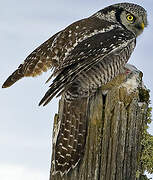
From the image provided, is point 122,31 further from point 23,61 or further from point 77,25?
point 23,61

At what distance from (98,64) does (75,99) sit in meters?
0.62

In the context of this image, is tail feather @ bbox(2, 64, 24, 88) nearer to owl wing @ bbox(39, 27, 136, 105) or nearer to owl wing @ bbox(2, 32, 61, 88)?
owl wing @ bbox(2, 32, 61, 88)

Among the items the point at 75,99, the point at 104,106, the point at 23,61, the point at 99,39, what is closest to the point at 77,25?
the point at 99,39

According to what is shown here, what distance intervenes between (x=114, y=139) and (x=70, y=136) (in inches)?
22.6

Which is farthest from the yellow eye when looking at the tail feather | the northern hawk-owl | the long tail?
the long tail

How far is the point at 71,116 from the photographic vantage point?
3.94 meters

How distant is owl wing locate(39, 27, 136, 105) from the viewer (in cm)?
378

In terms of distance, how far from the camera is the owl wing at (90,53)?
3.78 metres

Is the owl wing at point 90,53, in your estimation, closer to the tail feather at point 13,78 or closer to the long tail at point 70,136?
the long tail at point 70,136

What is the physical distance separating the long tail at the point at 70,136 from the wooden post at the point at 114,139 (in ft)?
0.27

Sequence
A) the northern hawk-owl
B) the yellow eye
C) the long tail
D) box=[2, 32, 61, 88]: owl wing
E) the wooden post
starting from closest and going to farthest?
the wooden post
the long tail
the northern hawk-owl
box=[2, 32, 61, 88]: owl wing
the yellow eye

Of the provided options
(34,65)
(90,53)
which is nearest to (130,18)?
(90,53)

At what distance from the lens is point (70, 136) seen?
3.80 metres

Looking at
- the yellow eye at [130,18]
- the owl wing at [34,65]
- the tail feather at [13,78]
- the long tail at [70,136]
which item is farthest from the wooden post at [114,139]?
the yellow eye at [130,18]
